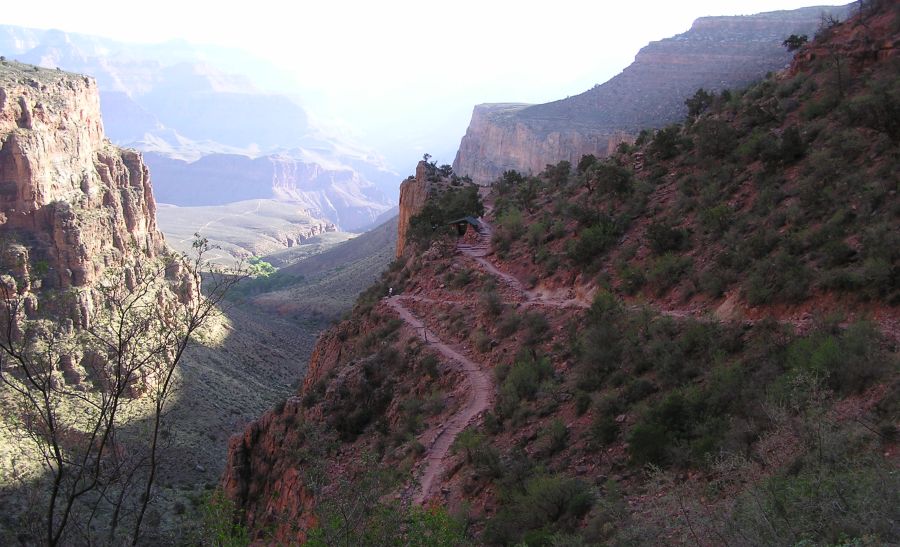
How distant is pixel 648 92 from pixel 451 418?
70620mm

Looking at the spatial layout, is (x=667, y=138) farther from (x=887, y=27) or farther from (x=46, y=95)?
(x=46, y=95)

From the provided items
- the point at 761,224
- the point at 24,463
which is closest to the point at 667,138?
the point at 761,224

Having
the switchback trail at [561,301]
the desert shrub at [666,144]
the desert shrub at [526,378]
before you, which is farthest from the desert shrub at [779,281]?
the desert shrub at [666,144]

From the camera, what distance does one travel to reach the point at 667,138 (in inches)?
1017

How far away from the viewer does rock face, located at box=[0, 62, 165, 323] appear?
42.0 m

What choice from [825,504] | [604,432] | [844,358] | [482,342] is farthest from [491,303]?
[825,504]

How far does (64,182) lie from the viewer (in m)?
47.3

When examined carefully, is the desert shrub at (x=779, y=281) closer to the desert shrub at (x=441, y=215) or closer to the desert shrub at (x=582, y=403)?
the desert shrub at (x=582, y=403)

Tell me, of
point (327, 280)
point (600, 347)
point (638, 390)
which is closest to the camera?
point (638, 390)

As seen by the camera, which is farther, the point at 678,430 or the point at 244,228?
the point at 244,228

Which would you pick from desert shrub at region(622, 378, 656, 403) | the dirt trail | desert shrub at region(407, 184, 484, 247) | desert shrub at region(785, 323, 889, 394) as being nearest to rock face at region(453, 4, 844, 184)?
desert shrub at region(407, 184, 484, 247)

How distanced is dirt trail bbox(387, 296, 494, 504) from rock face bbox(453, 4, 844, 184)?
158 ft

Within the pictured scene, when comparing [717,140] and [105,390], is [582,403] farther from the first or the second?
[717,140]

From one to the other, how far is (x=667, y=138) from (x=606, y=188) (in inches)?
119
